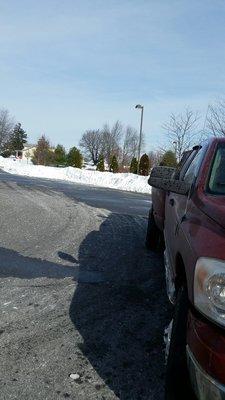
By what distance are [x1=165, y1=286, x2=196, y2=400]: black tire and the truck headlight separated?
1.20 feet

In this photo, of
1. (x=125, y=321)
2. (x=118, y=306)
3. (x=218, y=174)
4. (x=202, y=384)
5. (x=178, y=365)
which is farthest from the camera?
(x=118, y=306)

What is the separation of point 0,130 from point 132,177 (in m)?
66.0

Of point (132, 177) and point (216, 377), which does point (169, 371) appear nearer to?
point (216, 377)

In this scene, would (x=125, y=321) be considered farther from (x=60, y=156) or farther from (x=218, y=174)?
(x=60, y=156)

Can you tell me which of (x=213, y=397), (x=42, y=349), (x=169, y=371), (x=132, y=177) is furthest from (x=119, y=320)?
(x=132, y=177)

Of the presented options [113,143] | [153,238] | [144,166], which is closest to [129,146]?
[113,143]

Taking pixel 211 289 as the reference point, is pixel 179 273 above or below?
below

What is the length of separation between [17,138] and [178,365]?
342 feet

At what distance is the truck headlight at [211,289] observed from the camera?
7.73ft

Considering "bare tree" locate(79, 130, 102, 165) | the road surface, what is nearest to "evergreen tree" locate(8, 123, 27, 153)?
"bare tree" locate(79, 130, 102, 165)

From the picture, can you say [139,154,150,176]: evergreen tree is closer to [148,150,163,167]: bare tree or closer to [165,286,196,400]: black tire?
[148,150,163,167]: bare tree

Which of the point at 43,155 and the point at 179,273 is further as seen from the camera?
the point at 43,155

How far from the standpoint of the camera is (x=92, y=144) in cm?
10106

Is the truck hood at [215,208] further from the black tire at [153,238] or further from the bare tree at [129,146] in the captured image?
the bare tree at [129,146]
